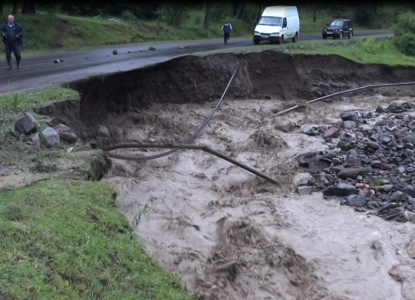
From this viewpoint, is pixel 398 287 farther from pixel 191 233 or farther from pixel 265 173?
pixel 265 173

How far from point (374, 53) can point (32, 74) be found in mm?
18757

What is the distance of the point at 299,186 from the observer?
639 inches

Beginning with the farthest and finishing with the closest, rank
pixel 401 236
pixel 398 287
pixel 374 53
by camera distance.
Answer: pixel 374 53 → pixel 401 236 → pixel 398 287

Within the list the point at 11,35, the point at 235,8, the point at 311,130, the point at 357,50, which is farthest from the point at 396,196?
the point at 235,8

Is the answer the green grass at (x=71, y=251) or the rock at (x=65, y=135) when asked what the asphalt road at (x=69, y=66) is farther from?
the green grass at (x=71, y=251)

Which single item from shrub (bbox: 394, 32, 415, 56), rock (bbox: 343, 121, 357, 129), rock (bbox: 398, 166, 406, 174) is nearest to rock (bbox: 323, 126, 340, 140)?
rock (bbox: 343, 121, 357, 129)

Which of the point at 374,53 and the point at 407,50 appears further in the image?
the point at 407,50

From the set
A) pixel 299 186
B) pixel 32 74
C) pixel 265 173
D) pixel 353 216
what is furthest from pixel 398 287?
pixel 32 74

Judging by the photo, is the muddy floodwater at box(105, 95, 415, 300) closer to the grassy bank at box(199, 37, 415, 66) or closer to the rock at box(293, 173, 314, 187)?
the rock at box(293, 173, 314, 187)

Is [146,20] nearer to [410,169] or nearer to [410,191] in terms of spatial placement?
[410,169]

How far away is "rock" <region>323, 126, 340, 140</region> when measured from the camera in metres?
21.2

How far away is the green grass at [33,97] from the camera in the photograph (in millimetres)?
14766

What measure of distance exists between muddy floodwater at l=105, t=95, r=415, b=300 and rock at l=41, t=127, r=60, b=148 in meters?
1.45

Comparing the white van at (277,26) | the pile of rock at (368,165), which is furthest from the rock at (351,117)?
the white van at (277,26)
